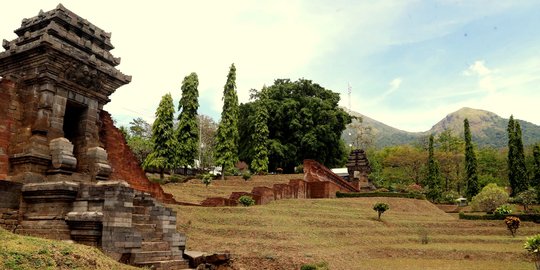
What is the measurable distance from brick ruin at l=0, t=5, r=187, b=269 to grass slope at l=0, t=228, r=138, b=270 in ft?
4.39

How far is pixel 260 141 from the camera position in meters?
47.2

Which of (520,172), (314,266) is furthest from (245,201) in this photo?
(520,172)

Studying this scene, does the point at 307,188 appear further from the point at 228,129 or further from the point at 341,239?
the point at 341,239

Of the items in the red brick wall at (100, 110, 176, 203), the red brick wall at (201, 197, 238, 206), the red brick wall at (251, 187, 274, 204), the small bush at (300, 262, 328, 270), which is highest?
the red brick wall at (100, 110, 176, 203)

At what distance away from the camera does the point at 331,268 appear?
15406 mm

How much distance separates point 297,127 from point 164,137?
53.6ft

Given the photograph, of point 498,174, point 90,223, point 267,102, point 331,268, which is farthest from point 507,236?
point 498,174

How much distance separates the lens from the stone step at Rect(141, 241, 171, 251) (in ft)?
38.0

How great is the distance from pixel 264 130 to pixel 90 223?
122 feet

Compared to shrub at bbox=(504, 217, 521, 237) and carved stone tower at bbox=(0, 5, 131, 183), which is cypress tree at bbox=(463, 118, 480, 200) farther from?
carved stone tower at bbox=(0, 5, 131, 183)

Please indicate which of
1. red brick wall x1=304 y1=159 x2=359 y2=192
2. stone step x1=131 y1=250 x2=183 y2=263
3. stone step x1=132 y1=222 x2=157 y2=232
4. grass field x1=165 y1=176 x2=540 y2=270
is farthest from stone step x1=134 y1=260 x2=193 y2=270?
red brick wall x1=304 y1=159 x2=359 y2=192

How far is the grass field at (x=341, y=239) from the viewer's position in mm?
16422

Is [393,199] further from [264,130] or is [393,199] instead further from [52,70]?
[52,70]

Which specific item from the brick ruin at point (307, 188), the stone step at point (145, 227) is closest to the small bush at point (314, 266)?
the stone step at point (145, 227)
